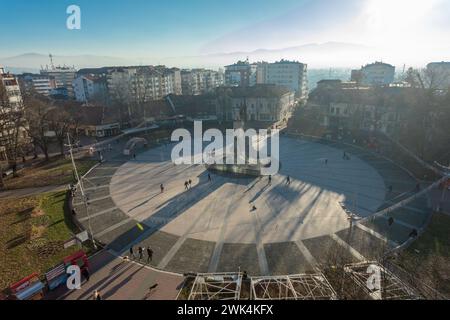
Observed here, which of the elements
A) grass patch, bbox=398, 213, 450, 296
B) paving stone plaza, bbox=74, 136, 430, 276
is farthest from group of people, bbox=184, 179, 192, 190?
grass patch, bbox=398, 213, 450, 296

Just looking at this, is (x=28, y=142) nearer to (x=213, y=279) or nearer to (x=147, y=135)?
(x=147, y=135)

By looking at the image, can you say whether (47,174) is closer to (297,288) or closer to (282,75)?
(297,288)

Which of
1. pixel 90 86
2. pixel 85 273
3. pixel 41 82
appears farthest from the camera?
pixel 41 82

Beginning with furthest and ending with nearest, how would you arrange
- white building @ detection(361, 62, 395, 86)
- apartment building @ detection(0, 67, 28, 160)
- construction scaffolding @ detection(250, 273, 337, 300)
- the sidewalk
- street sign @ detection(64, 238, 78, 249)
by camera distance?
white building @ detection(361, 62, 395, 86) → apartment building @ detection(0, 67, 28, 160) → street sign @ detection(64, 238, 78, 249) → the sidewalk → construction scaffolding @ detection(250, 273, 337, 300)

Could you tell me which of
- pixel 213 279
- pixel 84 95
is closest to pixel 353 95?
pixel 213 279

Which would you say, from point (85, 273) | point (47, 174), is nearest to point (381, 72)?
point (47, 174)

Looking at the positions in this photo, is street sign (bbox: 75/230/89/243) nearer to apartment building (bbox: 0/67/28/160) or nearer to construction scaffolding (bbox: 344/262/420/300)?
construction scaffolding (bbox: 344/262/420/300)

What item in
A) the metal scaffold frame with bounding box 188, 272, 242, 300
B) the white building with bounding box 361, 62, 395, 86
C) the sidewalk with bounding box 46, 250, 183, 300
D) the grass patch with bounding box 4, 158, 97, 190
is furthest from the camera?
the white building with bounding box 361, 62, 395, 86
